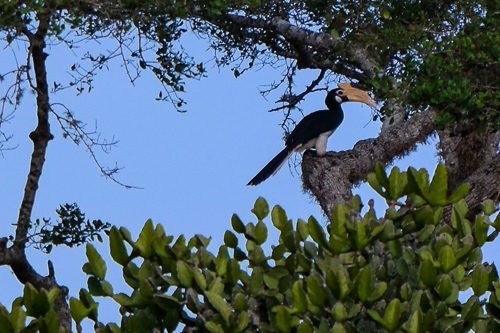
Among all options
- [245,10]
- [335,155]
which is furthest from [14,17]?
[335,155]

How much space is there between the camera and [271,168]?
11914 mm

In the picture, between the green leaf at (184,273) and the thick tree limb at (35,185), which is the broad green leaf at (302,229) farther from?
the thick tree limb at (35,185)

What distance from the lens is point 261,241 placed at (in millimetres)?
4730

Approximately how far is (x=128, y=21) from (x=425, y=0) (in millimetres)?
4106

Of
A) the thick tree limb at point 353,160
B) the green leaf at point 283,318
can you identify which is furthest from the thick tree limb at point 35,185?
the green leaf at point 283,318

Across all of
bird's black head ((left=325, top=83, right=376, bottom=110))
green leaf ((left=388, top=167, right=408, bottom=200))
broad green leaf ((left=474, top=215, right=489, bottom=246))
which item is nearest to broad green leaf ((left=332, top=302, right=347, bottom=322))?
green leaf ((left=388, top=167, right=408, bottom=200))

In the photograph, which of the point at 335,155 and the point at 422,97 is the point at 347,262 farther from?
the point at 335,155

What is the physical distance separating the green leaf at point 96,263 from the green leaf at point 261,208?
82 cm

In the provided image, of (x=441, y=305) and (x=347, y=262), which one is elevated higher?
(x=347, y=262)

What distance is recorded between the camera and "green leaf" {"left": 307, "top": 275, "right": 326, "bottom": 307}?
4.05 m

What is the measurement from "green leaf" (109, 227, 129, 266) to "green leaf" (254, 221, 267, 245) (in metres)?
0.68

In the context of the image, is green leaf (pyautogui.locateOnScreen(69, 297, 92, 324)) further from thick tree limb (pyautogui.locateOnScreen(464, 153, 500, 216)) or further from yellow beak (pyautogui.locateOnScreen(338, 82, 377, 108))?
yellow beak (pyautogui.locateOnScreen(338, 82, 377, 108))

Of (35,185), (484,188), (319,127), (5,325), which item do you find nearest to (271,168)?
(319,127)

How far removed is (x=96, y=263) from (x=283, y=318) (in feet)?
3.32
